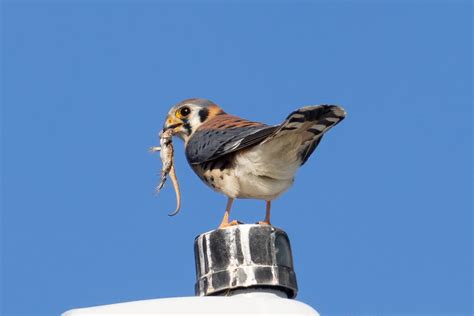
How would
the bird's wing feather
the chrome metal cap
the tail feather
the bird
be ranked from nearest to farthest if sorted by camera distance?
1. the chrome metal cap
2. the tail feather
3. the bird
4. the bird's wing feather

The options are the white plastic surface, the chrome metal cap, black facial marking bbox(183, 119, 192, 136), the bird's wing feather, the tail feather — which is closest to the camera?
the white plastic surface

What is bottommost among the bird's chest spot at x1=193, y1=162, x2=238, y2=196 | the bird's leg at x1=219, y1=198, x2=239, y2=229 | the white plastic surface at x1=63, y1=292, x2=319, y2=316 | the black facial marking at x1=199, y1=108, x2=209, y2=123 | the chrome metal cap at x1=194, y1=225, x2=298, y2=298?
the white plastic surface at x1=63, y1=292, x2=319, y2=316

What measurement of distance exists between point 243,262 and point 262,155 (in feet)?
3.86

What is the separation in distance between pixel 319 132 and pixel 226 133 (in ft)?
2.42

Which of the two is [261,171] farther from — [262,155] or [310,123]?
[310,123]

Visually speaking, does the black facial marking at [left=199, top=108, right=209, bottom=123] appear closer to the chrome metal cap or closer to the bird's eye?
the bird's eye

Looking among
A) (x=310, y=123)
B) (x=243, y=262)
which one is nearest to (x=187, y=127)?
(x=310, y=123)

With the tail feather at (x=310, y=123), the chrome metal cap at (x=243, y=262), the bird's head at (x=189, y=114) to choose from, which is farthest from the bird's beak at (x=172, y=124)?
the chrome metal cap at (x=243, y=262)

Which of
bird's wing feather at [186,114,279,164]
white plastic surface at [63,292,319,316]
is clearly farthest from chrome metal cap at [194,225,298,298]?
bird's wing feather at [186,114,279,164]

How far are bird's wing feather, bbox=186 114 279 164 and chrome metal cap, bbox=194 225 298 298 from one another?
991 mm

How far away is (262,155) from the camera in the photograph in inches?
282

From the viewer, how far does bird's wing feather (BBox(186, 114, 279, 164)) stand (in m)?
7.13

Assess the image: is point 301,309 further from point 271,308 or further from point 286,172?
point 286,172

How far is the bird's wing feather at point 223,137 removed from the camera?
713 cm
